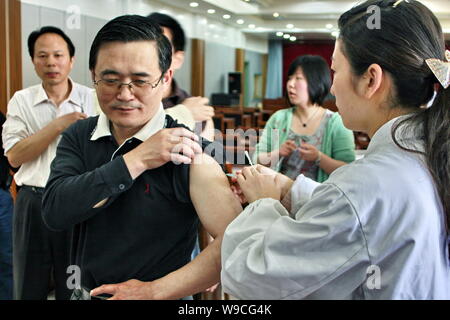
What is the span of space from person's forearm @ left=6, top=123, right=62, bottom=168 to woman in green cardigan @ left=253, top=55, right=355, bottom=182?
2.73 feet

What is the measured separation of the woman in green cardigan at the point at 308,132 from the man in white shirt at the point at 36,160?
86 cm

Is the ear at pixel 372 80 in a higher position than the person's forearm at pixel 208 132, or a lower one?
higher

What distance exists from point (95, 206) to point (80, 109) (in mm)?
1085

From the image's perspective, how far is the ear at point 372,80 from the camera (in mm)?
837

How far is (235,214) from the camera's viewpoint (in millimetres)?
1029

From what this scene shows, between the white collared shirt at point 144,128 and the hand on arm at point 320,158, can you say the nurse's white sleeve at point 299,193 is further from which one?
the hand on arm at point 320,158

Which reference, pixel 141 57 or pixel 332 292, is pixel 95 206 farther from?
pixel 332 292

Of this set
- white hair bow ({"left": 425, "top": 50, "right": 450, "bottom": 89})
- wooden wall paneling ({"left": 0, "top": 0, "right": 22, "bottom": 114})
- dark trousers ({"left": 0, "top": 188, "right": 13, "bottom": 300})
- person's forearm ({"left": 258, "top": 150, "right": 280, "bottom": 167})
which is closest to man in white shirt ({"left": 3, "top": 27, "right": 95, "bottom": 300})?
wooden wall paneling ({"left": 0, "top": 0, "right": 22, "bottom": 114})

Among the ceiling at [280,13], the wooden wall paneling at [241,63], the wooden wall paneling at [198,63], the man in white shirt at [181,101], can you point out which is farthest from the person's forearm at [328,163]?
the wooden wall paneling at [198,63]

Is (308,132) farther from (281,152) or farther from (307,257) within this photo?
(307,257)

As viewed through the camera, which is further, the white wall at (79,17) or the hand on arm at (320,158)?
the hand on arm at (320,158)

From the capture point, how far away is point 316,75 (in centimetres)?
219

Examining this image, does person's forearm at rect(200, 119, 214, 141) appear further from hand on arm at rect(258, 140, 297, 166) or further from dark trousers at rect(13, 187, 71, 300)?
dark trousers at rect(13, 187, 71, 300)

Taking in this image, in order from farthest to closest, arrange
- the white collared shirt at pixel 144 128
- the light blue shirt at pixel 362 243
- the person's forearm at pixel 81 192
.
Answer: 1. the white collared shirt at pixel 144 128
2. the person's forearm at pixel 81 192
3. the light blue shirt at pixel 362 243
